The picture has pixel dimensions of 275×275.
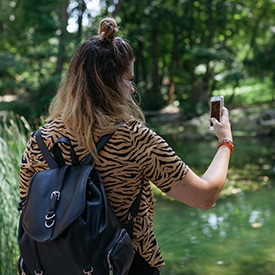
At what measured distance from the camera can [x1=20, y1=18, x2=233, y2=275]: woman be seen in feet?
4.30

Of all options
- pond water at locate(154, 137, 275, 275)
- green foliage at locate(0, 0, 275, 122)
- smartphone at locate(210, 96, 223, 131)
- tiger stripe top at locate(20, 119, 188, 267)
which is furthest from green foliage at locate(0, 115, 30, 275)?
green foliage at locate(0, 0, 275, 122)

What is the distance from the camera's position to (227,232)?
14.7 ft

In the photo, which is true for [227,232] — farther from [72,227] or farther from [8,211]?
[72,227]

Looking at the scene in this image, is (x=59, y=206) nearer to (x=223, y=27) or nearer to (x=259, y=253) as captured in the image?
(x=259, y=253)

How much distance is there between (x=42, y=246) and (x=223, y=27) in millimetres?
16433

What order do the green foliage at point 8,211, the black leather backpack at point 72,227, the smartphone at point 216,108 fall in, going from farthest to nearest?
the green foliage at point 8,211, the smartphone at point 216,108, the black leather backpack at point 72,227

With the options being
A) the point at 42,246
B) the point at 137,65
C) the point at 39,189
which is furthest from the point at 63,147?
the point at 137,65

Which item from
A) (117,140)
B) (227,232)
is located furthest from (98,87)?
(227,232)

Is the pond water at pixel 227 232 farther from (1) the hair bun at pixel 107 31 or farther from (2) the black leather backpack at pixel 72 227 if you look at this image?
(1) the hair bun at pixel 107 31

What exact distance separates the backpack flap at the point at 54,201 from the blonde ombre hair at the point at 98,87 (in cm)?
10

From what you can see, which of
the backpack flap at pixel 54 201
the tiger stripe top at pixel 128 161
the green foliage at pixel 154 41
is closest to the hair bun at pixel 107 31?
the tiger stripe top at pixel 128 161

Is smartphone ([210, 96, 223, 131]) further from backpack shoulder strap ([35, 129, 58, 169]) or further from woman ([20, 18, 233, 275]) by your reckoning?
backpack shoulder strap ([35, 129, 58, 169])

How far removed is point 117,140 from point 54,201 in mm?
233

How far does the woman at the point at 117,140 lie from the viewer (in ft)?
4.30
